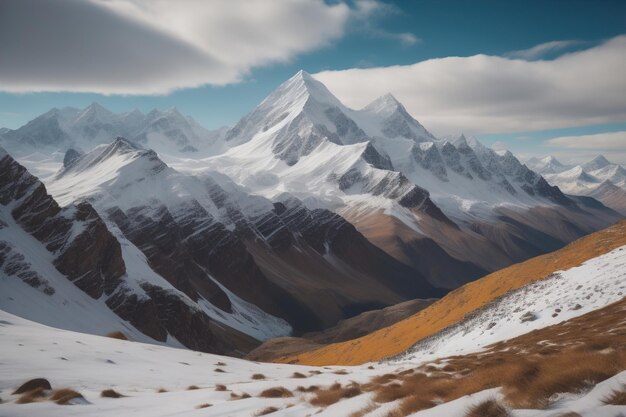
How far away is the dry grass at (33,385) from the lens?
12227mm

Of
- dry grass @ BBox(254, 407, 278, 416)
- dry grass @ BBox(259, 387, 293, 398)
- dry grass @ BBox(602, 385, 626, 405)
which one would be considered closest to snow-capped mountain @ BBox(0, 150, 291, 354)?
dry grass @ BBox(259, 387, 293, 398)

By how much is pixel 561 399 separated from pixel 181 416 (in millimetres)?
8325

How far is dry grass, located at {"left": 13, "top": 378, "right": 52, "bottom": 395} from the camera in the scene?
1223 centimetres

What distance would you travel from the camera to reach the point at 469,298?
53.2 metres

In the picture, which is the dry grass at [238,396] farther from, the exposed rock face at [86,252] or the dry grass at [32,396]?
the exposed rock face at [86,252]

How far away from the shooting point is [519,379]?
7922mm

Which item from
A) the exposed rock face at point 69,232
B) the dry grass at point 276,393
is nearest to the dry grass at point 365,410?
the dry grass at point 276,393

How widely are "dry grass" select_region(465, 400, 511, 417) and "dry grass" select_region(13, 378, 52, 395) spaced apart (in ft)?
39.3

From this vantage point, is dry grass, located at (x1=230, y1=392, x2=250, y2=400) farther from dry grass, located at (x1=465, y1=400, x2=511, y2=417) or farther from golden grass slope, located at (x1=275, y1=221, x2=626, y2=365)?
golden grass slope, located at (x1=275, y1=221, x2=626, y2=365)

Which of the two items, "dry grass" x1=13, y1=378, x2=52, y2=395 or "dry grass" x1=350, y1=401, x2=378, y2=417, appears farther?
"dry grass" x1=13, y1=378, x2=52, y2=395

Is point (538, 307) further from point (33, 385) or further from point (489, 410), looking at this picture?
point (33, 385)

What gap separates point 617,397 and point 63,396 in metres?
12.6

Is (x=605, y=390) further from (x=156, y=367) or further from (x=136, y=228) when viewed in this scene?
(x=136, y=228)

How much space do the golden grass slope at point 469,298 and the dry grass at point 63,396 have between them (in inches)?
1488
